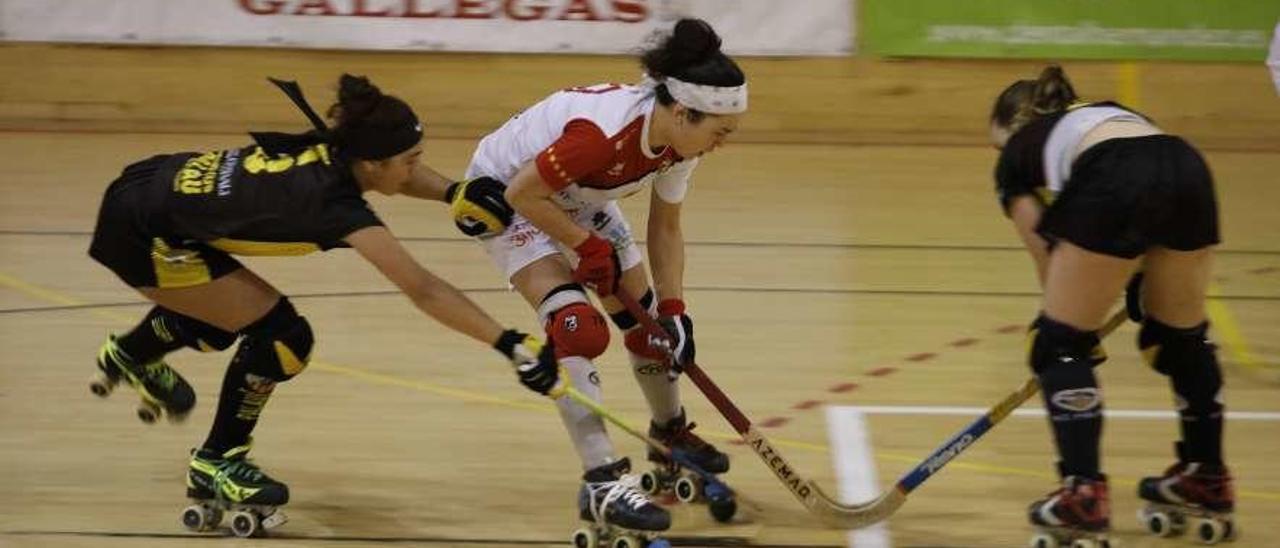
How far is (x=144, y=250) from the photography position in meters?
4.75

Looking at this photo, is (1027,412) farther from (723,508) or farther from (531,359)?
(531,359)

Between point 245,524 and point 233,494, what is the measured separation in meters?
0.10

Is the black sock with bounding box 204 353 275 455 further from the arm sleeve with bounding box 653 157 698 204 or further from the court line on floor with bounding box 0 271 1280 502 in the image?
the court line on floor with bounding box 0 271 1280 502

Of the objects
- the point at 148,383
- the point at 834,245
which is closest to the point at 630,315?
the point at 148,383

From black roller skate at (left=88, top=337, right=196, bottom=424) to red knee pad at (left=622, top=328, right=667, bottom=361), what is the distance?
4.60 feet

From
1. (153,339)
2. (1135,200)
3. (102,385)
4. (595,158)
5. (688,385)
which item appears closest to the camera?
(1135,200)

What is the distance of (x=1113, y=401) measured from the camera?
20.4 ft

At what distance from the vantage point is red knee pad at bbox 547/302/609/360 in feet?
15.5

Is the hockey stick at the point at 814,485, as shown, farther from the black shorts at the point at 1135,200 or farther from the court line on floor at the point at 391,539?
the black shorts at the point at 1135,200

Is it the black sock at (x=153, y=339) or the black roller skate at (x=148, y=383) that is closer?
the black sock at (x=153, y=339)

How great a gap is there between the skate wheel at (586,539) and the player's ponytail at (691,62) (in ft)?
3.65

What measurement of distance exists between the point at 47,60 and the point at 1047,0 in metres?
6.06

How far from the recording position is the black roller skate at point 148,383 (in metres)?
5.36

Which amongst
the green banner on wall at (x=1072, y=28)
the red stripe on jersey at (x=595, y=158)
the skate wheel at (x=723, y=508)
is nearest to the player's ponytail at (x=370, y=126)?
the red stripe on jersey at (x=595, y=158)
